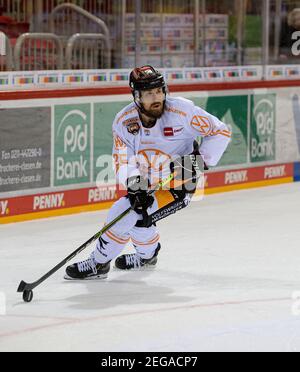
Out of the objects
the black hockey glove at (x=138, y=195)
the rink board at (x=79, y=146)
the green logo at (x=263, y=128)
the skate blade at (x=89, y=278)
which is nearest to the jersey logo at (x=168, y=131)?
the black hockey glove at (x=138, y=195)

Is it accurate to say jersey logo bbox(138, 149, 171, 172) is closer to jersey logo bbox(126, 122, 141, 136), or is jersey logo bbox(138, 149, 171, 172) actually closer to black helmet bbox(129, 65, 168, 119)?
jersey logo bbox(126, 122, 141, 136)

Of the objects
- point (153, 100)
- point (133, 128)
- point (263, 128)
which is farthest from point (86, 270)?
point (263, 128)

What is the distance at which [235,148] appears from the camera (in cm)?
1214

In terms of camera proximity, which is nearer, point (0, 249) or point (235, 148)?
point (0, 249)

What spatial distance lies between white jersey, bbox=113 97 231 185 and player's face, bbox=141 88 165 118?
0.39ft

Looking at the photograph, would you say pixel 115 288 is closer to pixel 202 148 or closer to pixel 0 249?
pixel 202 148

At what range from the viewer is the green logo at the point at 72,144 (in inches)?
406

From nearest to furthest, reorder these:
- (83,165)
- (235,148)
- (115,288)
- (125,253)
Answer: (115,288), (125,253), (83,165), (235,148)

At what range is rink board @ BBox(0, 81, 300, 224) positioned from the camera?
9.93 metres

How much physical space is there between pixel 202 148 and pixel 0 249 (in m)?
1.92

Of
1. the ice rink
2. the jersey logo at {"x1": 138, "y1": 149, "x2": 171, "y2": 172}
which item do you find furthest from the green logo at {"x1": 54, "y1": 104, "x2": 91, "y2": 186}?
the jersey logo at {"x1": 138, "y1": 149, "x2": 171, "y2": 172}

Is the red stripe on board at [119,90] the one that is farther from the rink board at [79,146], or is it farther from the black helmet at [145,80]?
the black helmet at [145,80]

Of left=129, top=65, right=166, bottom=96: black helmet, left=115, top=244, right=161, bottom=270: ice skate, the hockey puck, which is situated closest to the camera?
the hockey puck
